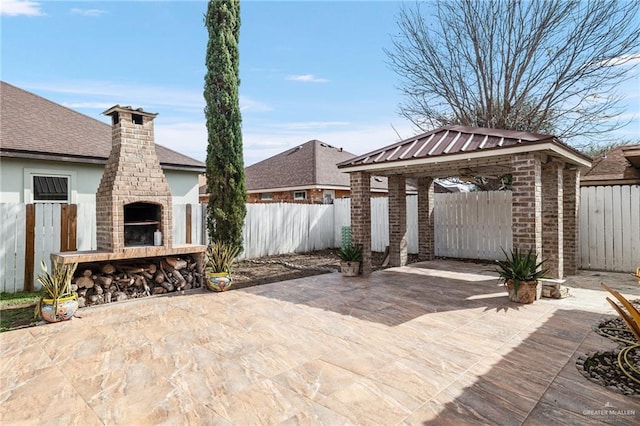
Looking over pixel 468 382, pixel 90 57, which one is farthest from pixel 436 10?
pixel 468 382

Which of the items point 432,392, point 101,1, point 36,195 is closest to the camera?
point 432,392

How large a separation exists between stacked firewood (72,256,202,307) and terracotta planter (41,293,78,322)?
55cm

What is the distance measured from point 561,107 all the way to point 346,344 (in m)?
12.4

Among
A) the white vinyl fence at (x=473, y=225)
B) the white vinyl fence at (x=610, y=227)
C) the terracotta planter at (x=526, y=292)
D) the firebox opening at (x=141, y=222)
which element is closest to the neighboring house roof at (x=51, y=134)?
the firebox opening at (x=141, y=222)

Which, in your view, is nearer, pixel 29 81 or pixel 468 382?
pixel 468 382

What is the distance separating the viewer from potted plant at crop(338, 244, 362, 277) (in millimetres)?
7746

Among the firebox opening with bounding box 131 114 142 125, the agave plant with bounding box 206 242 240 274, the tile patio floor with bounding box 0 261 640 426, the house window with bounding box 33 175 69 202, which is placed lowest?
the tile patio floor with bounding box 0 261 640 426

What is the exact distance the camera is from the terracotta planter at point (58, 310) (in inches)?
186

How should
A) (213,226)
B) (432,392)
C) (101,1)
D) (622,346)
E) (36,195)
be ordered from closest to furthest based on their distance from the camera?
(432,392)
(622,346)
(101,1)
(36,195)
(213,226)

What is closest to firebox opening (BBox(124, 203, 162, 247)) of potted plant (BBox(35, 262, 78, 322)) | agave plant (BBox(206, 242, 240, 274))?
agave plant (BBox(206, 242, 240, 274))

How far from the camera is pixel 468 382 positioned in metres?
2.88

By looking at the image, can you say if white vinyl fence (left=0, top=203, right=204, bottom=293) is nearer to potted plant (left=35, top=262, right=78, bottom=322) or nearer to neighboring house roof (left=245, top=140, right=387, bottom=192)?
potted plant (left=35, top=262, right=78, bottom=322)

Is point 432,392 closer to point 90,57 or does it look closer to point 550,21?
point 90,57

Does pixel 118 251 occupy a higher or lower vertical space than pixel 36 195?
lower
